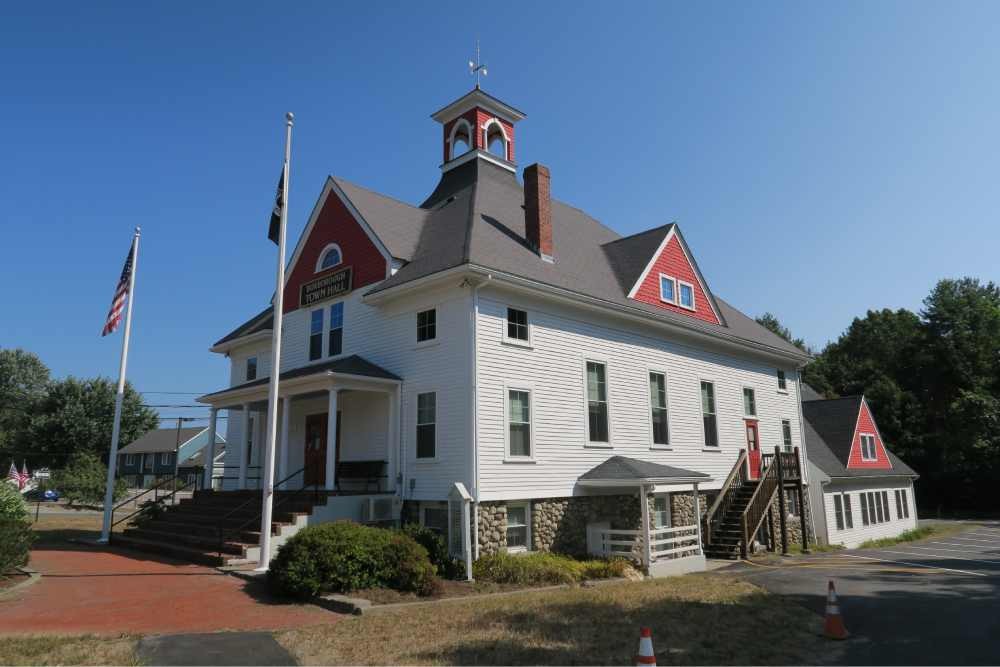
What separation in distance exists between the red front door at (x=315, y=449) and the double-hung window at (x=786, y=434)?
18293 mm

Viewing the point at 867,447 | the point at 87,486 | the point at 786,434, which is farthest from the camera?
the point at 87,486

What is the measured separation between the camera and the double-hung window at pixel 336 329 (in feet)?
68.6

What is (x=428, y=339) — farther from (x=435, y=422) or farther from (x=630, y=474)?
(x=630, y=474)

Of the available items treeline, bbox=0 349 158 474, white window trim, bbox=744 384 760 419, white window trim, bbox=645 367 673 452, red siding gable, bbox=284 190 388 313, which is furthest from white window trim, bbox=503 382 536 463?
treeline, bbox=0 349 158 474

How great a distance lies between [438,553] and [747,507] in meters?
11.6

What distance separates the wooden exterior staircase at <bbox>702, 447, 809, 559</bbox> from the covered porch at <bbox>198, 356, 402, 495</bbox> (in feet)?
36.0

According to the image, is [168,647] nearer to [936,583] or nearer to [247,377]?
[936,583]

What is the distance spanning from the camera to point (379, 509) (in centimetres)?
1733

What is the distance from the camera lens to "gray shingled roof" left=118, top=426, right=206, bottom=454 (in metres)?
73.9

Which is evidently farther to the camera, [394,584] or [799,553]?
[799,553]

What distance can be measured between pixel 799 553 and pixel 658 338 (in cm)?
958

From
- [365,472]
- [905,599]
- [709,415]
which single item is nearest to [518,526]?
[365,472]

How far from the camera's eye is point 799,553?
2467 centimetres

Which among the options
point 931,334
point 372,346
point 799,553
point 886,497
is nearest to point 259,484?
point 372,346
